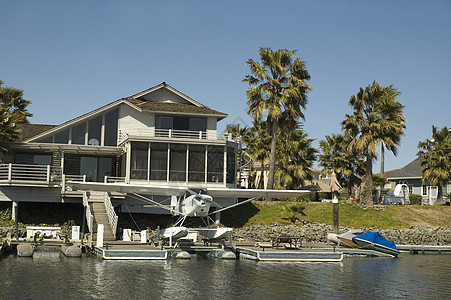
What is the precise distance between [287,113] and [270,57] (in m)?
4.27

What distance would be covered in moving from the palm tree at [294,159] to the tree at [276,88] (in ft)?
12.5

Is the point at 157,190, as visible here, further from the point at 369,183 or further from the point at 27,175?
the point at 369,183

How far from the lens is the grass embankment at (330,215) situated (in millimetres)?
35622

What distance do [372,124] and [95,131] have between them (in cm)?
1957

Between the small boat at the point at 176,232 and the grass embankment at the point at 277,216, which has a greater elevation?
the grass embankment at the point at 277,216

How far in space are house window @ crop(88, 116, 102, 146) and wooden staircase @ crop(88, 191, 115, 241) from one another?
172 inches

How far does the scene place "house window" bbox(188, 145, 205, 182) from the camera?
33.5m

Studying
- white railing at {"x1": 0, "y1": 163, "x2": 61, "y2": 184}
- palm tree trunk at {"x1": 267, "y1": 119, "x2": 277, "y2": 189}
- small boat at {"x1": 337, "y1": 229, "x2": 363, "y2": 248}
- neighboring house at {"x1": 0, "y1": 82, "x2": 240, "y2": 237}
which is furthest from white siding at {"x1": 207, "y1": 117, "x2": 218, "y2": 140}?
small boat at {"x1": 337, "y1": 229, "x2": 363, "y2": 248}

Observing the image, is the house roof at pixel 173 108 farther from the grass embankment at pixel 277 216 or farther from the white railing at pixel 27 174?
the white railing at pixel 27 174

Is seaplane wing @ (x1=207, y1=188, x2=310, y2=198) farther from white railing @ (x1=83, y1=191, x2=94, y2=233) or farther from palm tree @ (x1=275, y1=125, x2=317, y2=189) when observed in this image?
palm tree @ (x1=275, y1=125, x2=317, y2=189)

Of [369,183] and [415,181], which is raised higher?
[415,181]

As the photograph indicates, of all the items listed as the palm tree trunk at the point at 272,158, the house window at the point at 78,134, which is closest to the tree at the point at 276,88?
Result: the palm tree trunk at the point at 272,158

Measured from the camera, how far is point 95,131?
117 feet

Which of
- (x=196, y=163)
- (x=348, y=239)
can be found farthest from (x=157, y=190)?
(x=348, y=239)
